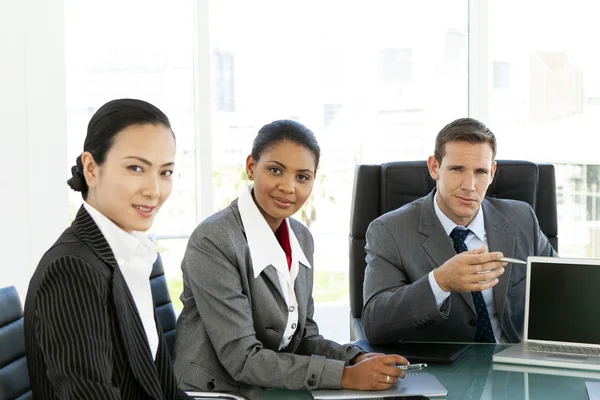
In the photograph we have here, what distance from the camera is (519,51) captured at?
501cm

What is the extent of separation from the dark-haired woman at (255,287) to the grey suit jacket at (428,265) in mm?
267

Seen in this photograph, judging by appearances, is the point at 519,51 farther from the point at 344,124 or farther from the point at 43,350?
the point at 43,350

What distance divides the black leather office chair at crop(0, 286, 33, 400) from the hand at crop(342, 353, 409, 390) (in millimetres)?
772

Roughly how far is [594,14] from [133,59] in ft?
9.19

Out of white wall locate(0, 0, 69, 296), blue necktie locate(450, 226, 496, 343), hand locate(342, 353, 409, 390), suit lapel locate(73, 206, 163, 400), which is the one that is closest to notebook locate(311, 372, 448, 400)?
hand locate(342, 353, 409, 390)

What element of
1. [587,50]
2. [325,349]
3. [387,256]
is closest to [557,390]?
[325,349]

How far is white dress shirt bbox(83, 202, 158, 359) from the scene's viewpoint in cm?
167

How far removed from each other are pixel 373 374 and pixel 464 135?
1.09 meters

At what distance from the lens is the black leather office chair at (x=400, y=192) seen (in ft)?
10.2

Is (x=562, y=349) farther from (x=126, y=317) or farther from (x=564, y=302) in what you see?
(x=126, y=317)

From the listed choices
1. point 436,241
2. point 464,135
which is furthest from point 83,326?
point 464,135

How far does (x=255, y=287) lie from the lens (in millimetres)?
2354

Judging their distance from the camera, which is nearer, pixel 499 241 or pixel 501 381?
pixel 501 381

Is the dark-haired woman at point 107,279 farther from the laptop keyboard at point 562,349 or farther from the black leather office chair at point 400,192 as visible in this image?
the black leather office chair at point 400,192
